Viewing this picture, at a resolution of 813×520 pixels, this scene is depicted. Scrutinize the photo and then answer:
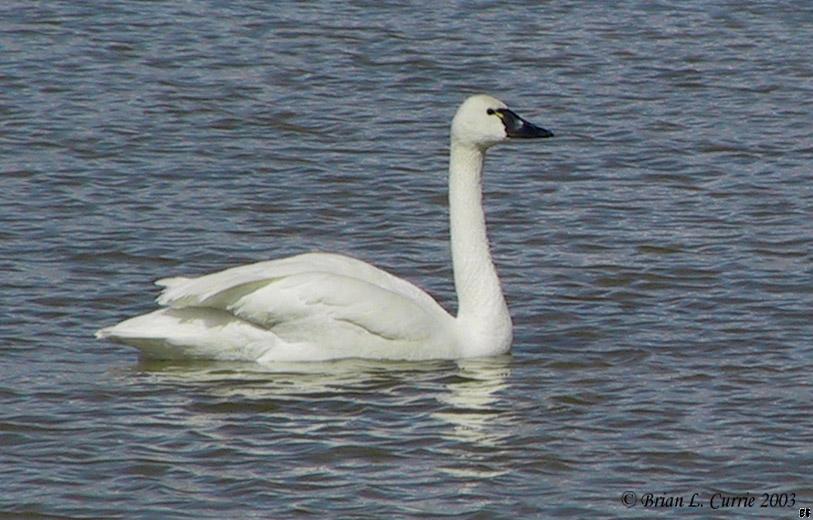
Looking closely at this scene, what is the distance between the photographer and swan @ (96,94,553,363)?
31.0 feet

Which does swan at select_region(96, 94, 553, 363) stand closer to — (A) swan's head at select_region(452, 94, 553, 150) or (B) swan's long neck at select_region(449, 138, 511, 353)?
(B) swan's long neck at select_region(449, 138, 511, 353)

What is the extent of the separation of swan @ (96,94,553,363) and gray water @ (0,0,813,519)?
0.39 ft

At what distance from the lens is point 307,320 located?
954 cm

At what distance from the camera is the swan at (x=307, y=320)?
944 centimetres

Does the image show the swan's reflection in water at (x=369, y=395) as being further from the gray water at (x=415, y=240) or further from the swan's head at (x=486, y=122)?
the swan's head at (x=486, y=122)

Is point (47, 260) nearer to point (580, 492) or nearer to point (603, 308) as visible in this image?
point (603, 308)

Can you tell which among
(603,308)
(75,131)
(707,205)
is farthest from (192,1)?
(603,308)

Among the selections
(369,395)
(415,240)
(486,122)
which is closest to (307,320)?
(369,395)

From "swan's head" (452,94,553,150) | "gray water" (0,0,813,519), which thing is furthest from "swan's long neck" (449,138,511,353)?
"gray water" (0,0,813,519)

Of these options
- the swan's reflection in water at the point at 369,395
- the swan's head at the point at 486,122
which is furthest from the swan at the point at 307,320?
the swan's head at the point at 486,122

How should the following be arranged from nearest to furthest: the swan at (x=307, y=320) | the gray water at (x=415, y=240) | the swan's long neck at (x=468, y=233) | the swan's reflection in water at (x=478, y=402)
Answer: the gray water at (x=415, y=240) < the swan's reflection in water at (x=478, y=402) < the swan at (x=307, y=320) < the swan's long neck at (x=468, y=233)

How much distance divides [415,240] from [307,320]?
2068 millimetres

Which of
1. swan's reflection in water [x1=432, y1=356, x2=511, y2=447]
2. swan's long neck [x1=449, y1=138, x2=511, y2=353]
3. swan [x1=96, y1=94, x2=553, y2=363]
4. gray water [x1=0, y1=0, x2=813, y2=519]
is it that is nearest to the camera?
gray water [x1=0, y1=0, x2=813, y2=519]

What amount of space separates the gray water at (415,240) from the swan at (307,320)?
0.39 feet
